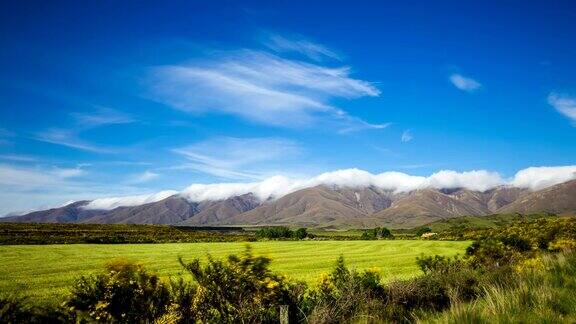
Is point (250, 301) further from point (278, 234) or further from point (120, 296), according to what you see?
point (278, 234)

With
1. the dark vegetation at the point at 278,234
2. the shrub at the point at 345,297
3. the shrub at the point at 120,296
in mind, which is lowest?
the dark vegetation at the point at 278,234

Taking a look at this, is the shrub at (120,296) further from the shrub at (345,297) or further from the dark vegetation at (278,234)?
the dark vegetation at (278,234)

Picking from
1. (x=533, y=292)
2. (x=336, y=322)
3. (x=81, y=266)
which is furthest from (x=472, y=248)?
(x=81, y=266)

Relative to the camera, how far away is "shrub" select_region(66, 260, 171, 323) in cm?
817

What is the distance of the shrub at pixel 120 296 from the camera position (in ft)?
26.8

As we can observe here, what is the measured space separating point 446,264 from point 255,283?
11.1 metres

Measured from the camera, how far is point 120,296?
8.56 m

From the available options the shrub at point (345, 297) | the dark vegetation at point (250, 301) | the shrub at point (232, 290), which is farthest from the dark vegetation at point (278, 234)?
the shrub at point (232, 290)

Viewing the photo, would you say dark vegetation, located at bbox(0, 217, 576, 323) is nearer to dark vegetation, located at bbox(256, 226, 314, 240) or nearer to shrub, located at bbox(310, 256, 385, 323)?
shrub, located at bbox(310, 256, 385, 323)

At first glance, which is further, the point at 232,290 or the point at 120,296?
the point at 232,290

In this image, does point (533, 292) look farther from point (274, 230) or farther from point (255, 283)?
point (274, 230)

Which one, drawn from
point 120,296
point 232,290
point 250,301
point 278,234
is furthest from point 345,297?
point 278,234

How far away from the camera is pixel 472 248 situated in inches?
976

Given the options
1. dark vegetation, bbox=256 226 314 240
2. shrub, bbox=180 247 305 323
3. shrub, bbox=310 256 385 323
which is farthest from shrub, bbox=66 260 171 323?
dark vegetation, bbox=256 226 314 240
